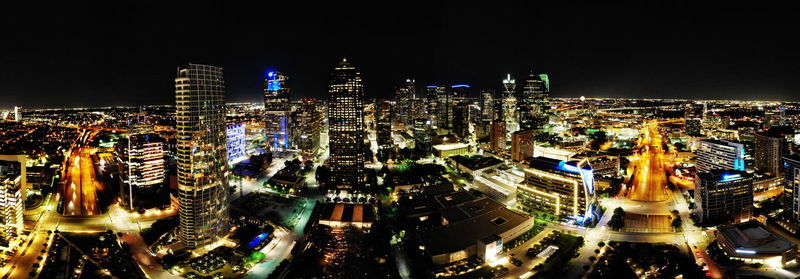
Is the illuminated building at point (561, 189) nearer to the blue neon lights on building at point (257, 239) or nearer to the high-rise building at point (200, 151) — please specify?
A: the blue neon lights on building at point (257, 239)

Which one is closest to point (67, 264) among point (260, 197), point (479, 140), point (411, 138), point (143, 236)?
point (143, 236)

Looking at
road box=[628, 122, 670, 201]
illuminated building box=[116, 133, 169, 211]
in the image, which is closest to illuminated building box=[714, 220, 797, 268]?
road box=[628, 122, 670, 201]

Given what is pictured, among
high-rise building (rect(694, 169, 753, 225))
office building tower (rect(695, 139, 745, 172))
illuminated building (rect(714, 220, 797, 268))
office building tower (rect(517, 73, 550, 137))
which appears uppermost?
office building tower (rect(517, 73, 550, 137))

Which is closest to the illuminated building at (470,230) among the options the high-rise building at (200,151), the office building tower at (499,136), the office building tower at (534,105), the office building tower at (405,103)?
the high-rise building at (200,151)

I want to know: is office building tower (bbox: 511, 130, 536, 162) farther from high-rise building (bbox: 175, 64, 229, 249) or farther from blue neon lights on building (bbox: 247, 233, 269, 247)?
high-rise building (bbox: 175, 64, 229, 249)

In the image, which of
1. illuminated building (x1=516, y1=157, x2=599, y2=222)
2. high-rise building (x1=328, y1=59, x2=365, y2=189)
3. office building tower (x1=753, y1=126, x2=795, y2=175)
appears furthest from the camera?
high-rise building (x1=328, y1=59, x2=365, y2=189)

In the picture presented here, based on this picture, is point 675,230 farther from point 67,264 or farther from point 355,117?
point 67,264

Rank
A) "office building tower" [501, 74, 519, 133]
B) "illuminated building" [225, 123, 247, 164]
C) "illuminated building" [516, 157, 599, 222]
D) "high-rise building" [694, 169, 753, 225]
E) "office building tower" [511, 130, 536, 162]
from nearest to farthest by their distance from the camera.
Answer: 1. "high-rise building" [694, 169, 753, 225]
2. "illuminated building" [516, 157, 599, 222]
3. "office building tower" [511, 130, 536, 162]
4. "illuminated building" [225, 123, 247, 164]
5. "office building tower" [501, 74, 519, 133]
